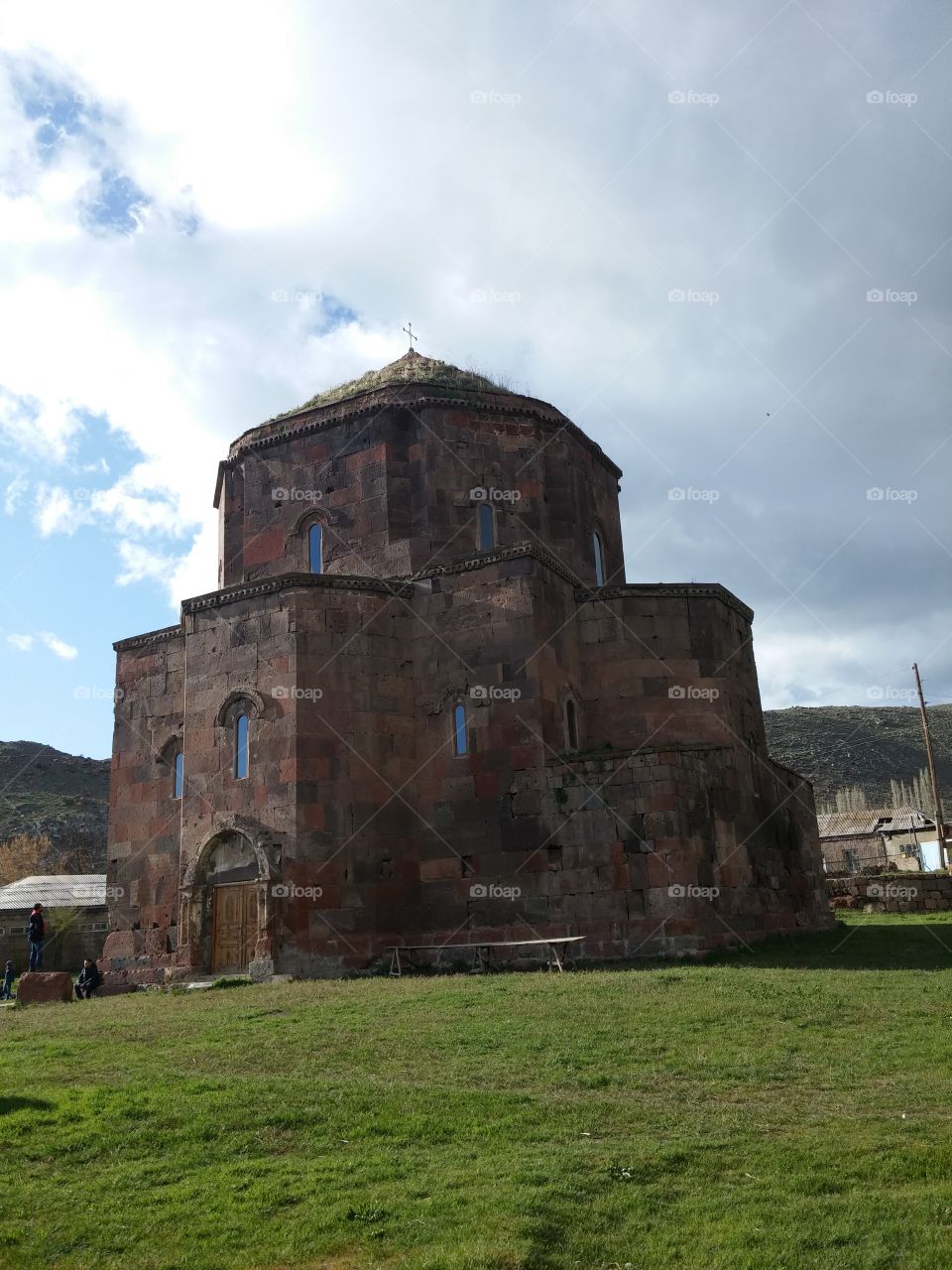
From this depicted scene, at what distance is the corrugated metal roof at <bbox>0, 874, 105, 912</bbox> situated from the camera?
2316 centimetres

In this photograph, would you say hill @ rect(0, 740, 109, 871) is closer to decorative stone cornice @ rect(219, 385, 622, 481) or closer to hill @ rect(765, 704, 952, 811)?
decorative stone cornice @ rect(219, 385, 622, 481)

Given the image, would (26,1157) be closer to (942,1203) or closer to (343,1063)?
(343,1063)

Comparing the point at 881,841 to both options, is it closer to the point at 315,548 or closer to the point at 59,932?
the point at 315,548

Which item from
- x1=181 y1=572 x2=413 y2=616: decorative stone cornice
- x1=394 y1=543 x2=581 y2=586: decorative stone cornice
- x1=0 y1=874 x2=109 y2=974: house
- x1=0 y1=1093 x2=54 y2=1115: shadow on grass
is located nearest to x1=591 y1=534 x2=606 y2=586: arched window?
x1=394 y1=543 x2=581 y2=586: decorative stone cornice

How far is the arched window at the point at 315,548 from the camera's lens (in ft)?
66.8

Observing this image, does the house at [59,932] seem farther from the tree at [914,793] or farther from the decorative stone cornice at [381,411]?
the tree at [914,793]

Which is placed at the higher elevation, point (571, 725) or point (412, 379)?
point (412, 379)

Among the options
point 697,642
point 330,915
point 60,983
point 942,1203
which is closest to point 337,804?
point 330,915

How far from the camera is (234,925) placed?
1680cm

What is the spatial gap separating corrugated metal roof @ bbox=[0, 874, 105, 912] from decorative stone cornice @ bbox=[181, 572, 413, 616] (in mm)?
7953

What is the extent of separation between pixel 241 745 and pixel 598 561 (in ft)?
26.9

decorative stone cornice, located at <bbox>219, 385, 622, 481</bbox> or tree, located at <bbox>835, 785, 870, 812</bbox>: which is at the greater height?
decorative stone cornice, located at <bbox>219, 385, 622, 481</bbox>

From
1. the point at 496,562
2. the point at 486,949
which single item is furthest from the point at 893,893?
the point at 496,562

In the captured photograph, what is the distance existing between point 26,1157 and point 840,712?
8941 centimetres
